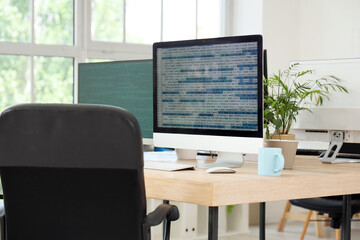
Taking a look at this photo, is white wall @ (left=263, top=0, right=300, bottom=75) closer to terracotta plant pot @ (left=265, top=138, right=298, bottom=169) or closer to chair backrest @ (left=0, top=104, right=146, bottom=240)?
terracotta plant pot @ (left=265, top=138, right=298, bottom=169)

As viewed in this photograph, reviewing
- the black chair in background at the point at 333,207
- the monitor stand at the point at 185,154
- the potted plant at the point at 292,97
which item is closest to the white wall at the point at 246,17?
the black chair in background at the point at 333,207

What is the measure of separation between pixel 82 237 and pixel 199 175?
44cm

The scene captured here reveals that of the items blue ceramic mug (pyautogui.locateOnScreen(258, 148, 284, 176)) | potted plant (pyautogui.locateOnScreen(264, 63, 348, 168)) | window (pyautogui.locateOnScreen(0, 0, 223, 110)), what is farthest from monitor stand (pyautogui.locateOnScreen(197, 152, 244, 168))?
window (pyautogui.locateOnScreen(0, 0, 223, 110))

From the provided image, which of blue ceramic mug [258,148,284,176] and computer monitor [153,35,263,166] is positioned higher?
computer monitor [153,35,263,166]

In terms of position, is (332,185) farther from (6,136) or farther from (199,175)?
(6,136)

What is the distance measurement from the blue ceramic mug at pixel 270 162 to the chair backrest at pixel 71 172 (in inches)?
18.8

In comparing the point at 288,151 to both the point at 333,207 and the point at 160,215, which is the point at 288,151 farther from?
the point at 333,207

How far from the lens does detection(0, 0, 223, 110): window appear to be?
14.0ft

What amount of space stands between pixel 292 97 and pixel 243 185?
70 centimetres

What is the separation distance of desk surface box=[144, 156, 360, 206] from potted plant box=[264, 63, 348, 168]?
289 mm

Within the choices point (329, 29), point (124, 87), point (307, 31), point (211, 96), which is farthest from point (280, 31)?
point (211, 96)

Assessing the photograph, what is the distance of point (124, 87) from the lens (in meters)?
3.04

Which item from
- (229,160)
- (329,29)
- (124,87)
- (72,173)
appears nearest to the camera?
(72,173)

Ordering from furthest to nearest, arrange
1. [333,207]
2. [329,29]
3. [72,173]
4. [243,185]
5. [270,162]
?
1. [329,29]
2. [333,207]
3. [270,162]
4. [243,185]
5. [72,173]
